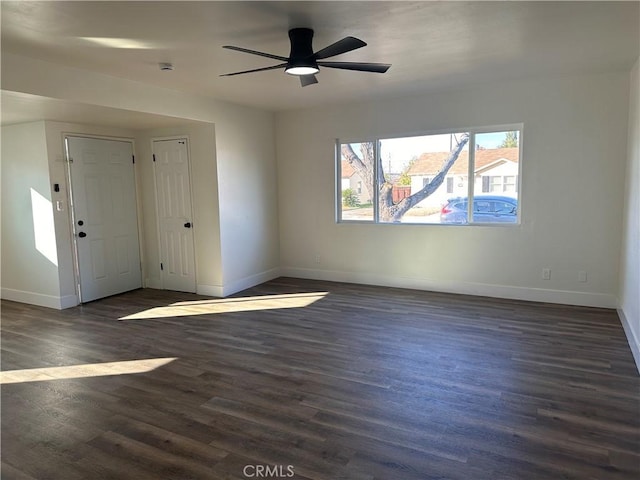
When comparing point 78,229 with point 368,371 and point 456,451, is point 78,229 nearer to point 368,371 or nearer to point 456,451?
point 368,371

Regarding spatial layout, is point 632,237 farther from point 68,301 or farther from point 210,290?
point 68,301

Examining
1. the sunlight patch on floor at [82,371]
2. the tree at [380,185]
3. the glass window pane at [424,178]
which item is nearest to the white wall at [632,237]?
the glass window pane at [424,178]

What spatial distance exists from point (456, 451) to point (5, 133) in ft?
20.0

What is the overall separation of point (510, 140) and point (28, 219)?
614 cm

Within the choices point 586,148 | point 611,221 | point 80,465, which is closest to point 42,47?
point 80,465

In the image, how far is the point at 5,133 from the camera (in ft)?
17.3

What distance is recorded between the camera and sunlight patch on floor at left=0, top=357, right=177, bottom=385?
3.32 metres

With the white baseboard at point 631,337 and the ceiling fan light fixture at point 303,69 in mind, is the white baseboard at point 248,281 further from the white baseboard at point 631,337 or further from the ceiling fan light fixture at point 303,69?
the white baseboard at point 631,337

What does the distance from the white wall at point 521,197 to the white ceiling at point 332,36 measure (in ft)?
1.66

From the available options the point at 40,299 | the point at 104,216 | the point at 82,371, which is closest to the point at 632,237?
the point at 82,371

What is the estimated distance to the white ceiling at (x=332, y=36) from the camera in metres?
2.70

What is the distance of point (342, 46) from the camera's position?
9.20ft

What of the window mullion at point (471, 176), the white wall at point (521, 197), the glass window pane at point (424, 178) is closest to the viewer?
the white wall at point (521, 197)

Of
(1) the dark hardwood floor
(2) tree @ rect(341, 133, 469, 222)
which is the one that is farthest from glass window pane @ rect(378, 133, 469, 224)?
(1) the dark hardwood floor
